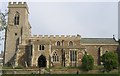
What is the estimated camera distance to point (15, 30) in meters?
71.1

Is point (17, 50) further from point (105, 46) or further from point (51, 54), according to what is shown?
point (105, 46)

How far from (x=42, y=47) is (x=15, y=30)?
416 inches

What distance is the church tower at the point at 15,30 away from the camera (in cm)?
6906

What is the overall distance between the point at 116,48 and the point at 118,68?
15.0 m

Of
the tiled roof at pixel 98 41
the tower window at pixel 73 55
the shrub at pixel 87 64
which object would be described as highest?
the tiled roof at pixel 98 41

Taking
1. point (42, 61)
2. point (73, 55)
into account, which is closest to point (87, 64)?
point (73, 55)

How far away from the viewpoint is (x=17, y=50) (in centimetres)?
6719

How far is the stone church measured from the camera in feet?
211

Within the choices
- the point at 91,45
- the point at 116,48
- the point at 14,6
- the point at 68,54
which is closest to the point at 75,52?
the point at 68,54

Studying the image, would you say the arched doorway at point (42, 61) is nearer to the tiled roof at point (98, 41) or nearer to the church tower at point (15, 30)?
the church tower at point (15, 30)

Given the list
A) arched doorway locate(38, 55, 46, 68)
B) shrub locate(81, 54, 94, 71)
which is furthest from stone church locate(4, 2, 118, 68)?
shrub locate(81, 54, 94, 71)

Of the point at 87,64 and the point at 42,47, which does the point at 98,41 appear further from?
the point at 87,64

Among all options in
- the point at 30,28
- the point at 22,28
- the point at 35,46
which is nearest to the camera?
the point at 35,46

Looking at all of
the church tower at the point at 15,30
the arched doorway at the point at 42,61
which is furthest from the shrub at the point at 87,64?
the church tower at the point at 15,30
